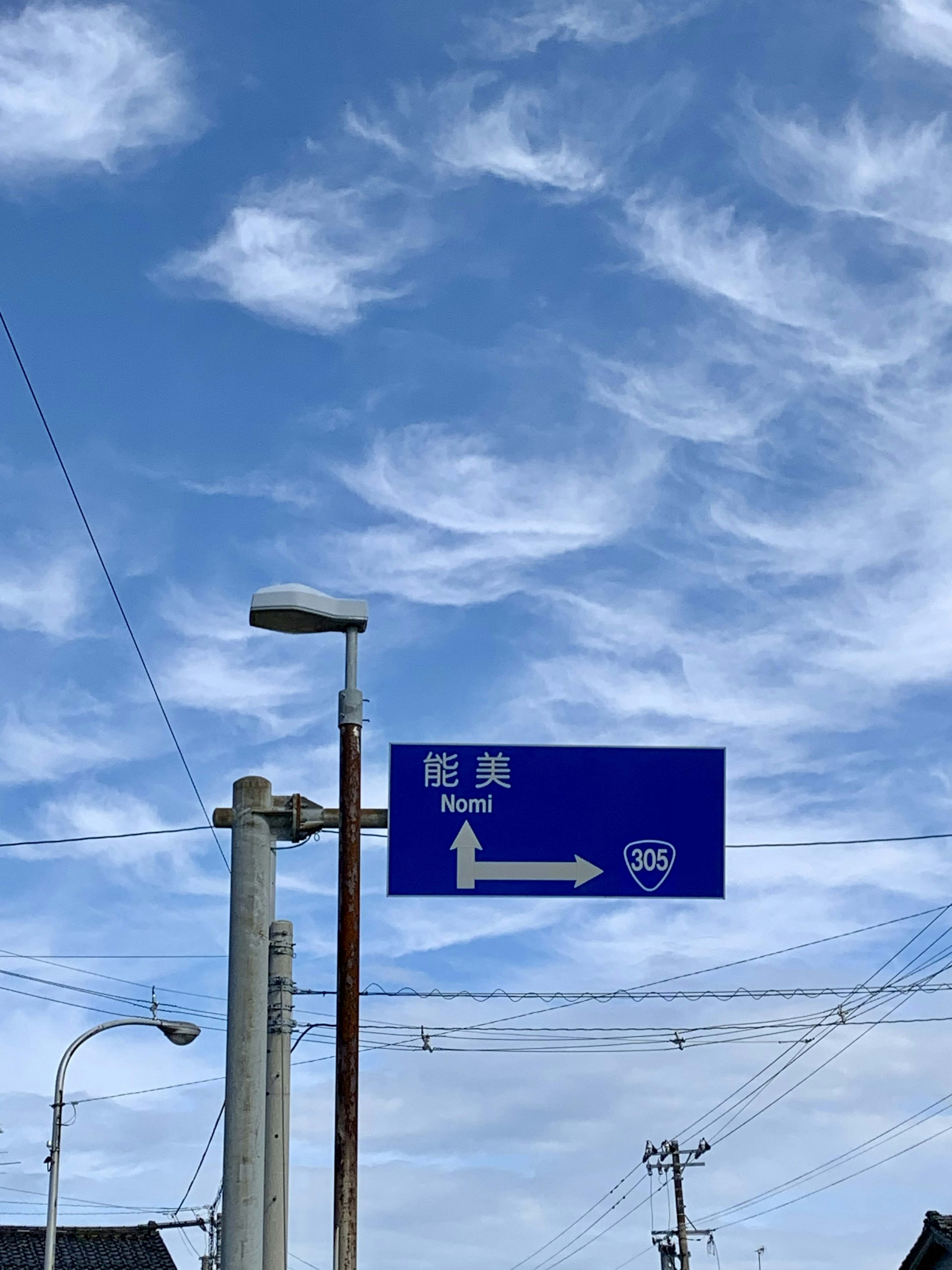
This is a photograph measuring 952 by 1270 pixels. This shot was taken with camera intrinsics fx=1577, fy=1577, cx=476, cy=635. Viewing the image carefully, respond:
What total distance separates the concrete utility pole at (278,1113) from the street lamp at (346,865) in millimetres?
5094

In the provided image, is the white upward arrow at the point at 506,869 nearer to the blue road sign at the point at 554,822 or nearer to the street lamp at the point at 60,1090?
the blue road sign at the point at 554,822

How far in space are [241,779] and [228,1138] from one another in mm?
2098

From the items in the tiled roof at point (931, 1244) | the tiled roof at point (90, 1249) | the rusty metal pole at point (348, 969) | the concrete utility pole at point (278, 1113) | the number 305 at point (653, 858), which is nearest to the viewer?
the rusty metal pole at point (348, 969)

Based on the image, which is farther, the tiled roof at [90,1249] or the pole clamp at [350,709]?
the tiled roof at [90,1249]

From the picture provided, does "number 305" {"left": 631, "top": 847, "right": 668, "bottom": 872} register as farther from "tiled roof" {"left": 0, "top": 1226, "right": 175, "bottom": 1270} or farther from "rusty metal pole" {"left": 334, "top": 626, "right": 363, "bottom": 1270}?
"tiled roof" {"left": 0, "top": 1226, "right": 175, "bottom": 1270}

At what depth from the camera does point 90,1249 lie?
3928 cm

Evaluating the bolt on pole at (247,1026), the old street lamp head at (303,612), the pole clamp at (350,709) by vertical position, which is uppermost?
the old street lamp head at (303,612)

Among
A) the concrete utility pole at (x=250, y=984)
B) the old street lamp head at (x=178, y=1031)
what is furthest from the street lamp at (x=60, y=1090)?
the concrete utility pole at (x=250, y=984)

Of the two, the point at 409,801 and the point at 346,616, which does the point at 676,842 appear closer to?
the point at 409,801

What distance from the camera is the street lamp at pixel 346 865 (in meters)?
8.64

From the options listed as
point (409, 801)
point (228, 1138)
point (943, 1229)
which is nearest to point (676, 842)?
point (409, 801)

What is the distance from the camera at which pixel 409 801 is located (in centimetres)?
952

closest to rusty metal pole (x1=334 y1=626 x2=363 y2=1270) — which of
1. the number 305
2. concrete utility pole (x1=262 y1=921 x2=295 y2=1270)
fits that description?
the number 305

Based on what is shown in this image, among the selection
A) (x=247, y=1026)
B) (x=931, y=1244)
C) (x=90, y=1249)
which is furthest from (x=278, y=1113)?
(x=90, y=1249)
